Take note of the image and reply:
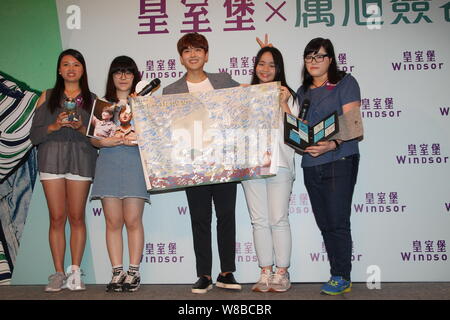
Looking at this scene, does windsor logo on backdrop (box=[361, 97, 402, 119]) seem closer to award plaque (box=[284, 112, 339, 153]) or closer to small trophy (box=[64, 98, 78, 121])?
award plaque (box=[284, 112, 339, 153])

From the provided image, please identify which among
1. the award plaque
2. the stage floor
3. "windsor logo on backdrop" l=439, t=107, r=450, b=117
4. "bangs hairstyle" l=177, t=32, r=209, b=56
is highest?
"bangs hairstyle" l=177, t=32, r=209, b=56

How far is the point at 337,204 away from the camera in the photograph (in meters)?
2.88

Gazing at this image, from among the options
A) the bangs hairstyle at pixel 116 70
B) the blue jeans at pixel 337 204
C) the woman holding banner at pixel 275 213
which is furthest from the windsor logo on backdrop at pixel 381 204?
the bangs hairstyle at pixel 116 70

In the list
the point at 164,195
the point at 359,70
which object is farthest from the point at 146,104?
the point at 359,70

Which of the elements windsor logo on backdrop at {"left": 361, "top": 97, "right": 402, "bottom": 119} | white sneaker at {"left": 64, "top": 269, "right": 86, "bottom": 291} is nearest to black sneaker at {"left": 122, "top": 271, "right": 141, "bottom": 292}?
white sneaker at {"left": 64, "top": 269, "right": 86, "bottom": 291}

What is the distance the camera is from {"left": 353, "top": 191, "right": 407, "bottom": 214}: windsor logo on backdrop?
11.5ft

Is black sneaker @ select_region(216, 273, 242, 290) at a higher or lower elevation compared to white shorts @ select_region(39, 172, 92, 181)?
lower

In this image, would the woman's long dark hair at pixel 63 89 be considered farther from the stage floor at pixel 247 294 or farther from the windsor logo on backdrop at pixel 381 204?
the windsor logo on backdrop at pixel 381 204

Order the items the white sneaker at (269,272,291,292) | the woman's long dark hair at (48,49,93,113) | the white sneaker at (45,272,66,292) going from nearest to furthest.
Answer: the white sneaker at (269,272,291,292) < the white sneaker at (45,272,66,292) < the woman's long dark hair at (48,49,93,113)

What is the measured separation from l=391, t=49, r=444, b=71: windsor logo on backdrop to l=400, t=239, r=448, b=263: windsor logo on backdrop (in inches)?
50.9

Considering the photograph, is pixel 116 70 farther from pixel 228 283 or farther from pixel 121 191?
pixel 228 283

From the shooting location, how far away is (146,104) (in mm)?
2979

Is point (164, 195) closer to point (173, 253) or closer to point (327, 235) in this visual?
point (173, 253)

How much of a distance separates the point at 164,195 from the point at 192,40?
1.20m
